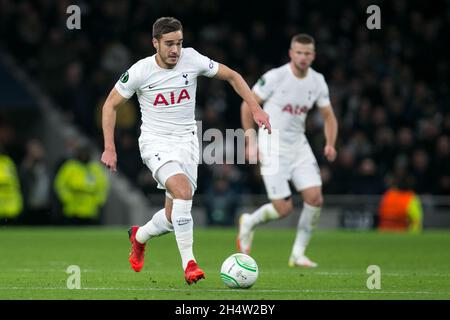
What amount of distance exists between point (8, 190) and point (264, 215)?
30.5 ft

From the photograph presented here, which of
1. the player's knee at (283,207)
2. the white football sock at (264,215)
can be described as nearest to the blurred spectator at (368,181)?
the white football sock at (264,215)

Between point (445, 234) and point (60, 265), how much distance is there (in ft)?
33.6

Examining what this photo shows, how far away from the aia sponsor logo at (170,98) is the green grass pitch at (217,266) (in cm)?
171

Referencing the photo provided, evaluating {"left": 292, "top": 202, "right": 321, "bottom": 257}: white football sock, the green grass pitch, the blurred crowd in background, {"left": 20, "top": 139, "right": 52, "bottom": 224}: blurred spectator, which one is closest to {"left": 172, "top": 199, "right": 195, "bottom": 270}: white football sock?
the green grass pitch

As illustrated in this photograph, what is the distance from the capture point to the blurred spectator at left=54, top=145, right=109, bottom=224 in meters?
22.8

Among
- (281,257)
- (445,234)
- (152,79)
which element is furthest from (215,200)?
(152,79)

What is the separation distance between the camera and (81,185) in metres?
22.9

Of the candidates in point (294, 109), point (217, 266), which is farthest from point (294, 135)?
point (217, 266)

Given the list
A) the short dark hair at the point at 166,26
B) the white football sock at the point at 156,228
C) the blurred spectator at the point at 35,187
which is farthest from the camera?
the blurred spectator at the point at 35,187

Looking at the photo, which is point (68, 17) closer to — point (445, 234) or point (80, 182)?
point (80, 182)

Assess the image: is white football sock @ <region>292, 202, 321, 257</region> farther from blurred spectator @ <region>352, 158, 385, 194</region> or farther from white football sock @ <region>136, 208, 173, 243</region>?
blurred spectator @ <region>352, 158, 385, 194</region>

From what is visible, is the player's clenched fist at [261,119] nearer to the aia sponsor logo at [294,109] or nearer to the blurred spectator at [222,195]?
the aia sponsor logo at [294,109]

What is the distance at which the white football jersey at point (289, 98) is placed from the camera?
1382cm

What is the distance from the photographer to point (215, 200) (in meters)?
24.3
